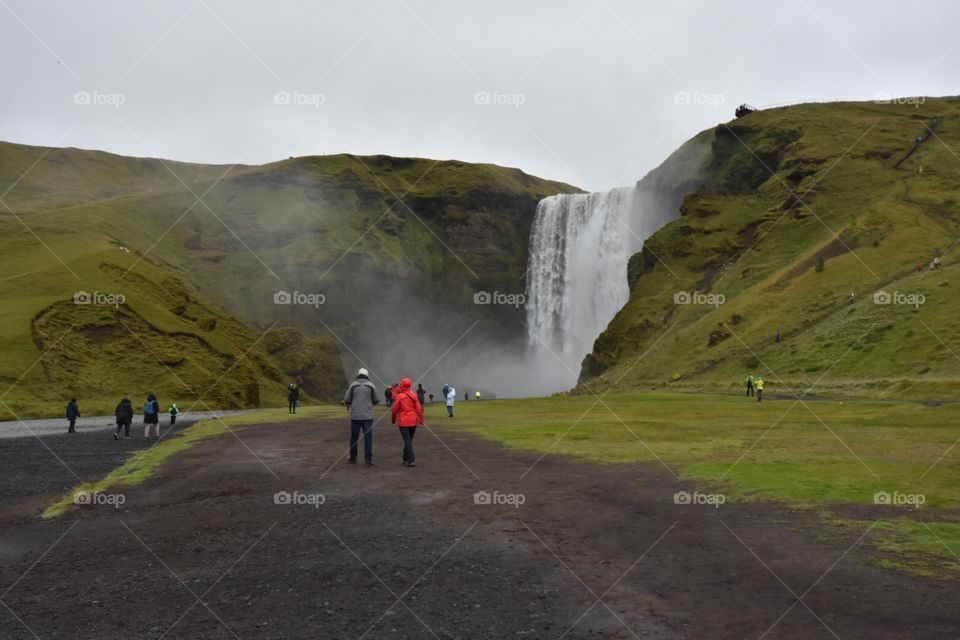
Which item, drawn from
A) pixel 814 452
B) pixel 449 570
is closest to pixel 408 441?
pixel 449 570

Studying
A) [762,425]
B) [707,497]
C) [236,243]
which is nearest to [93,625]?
[707,497]

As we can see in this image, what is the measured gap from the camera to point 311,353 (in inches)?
3462

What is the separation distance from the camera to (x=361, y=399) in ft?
60.1

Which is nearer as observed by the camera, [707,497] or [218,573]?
[218,573]

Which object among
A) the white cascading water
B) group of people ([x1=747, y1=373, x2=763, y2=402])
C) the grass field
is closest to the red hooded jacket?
the grass field

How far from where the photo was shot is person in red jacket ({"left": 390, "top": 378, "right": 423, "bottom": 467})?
18.1m

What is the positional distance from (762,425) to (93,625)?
25.8 metres

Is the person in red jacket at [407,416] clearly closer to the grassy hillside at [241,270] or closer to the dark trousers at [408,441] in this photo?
the dark trousers at [408,441]

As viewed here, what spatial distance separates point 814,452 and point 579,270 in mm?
85984

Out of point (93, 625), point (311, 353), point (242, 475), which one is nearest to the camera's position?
point (93, 625)

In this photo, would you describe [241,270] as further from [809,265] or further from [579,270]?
[809,265]

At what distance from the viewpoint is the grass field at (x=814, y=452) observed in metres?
10.1

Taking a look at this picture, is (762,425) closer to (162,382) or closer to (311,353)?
(162,382)

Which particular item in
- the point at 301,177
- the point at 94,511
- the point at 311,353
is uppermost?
the point at 301,177
